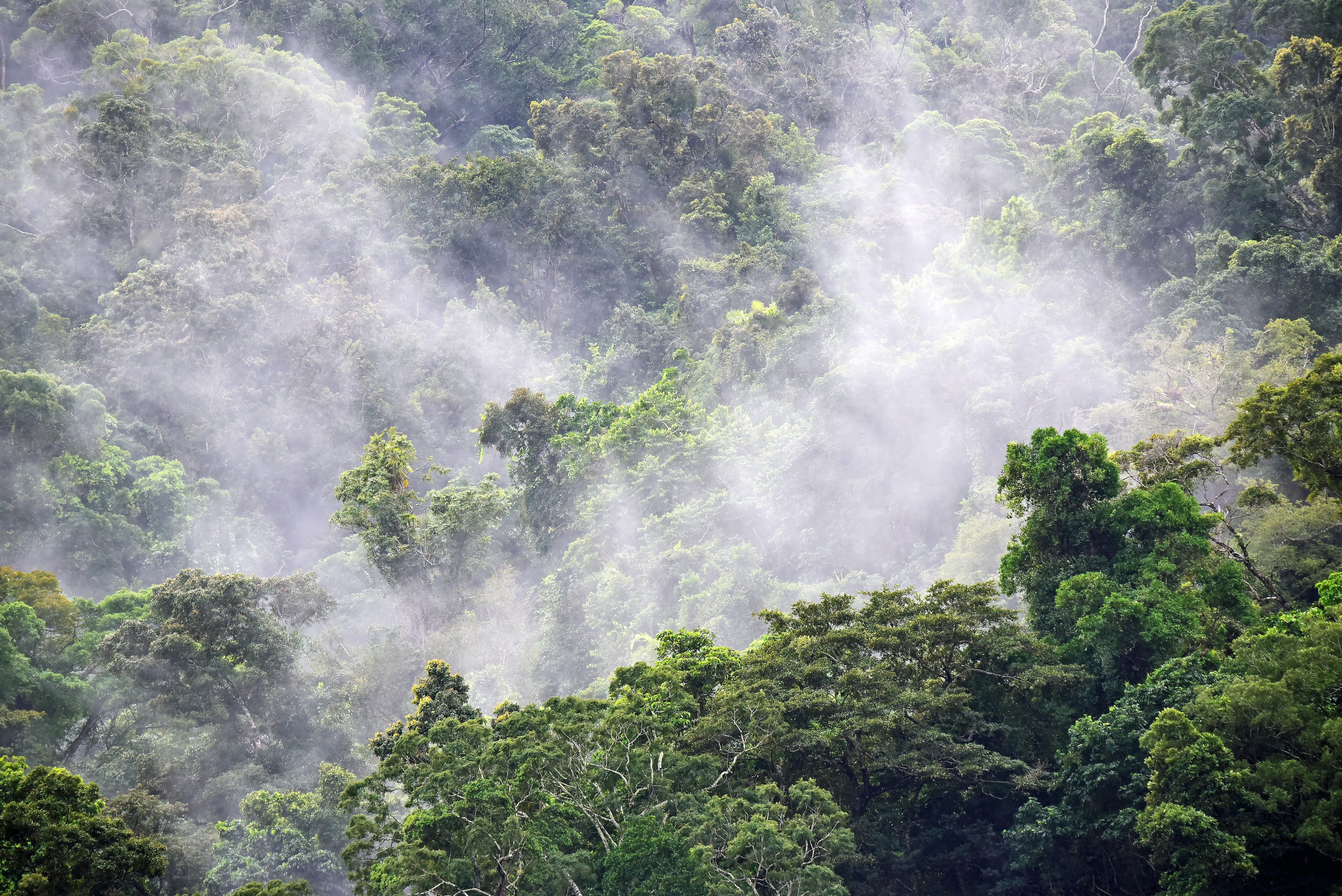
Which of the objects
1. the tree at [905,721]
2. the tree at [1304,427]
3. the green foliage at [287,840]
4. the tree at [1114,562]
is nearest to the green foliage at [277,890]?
the tree at [905,721]

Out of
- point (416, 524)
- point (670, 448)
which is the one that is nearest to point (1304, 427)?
point (670, 448)

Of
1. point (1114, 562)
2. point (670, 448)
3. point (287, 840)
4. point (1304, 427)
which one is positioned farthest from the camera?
point (670, 448)

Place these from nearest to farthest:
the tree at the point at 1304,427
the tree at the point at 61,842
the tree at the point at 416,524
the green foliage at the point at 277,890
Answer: the tree at the point at 61,842 → the green foliage at the point at 277,890 → the tree at the point at 1304,427 → the tree at the point at 416,524

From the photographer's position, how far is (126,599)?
31.8m

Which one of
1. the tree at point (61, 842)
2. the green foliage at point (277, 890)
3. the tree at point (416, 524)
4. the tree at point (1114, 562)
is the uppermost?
the tree at point (416, 524)

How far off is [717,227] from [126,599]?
26.6 metres

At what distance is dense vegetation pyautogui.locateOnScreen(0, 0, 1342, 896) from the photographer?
16.8 m

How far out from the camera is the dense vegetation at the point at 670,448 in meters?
16.8

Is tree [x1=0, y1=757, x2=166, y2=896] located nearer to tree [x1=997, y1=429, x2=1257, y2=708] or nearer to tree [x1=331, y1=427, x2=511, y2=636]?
tree [x1=997, y1=429, x2=1257, y2=708]

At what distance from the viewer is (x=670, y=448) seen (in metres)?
36.6

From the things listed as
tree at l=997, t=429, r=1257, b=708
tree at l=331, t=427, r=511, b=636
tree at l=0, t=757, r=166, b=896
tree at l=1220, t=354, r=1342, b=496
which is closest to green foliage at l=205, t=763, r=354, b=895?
tree at l=331, t=427, r=511, b=636

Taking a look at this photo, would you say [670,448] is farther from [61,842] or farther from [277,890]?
[61,842]

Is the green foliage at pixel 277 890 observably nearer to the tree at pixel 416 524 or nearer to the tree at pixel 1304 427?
the tree at pixel 1304 427

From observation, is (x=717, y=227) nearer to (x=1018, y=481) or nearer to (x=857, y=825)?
(x=1018, y=481)
